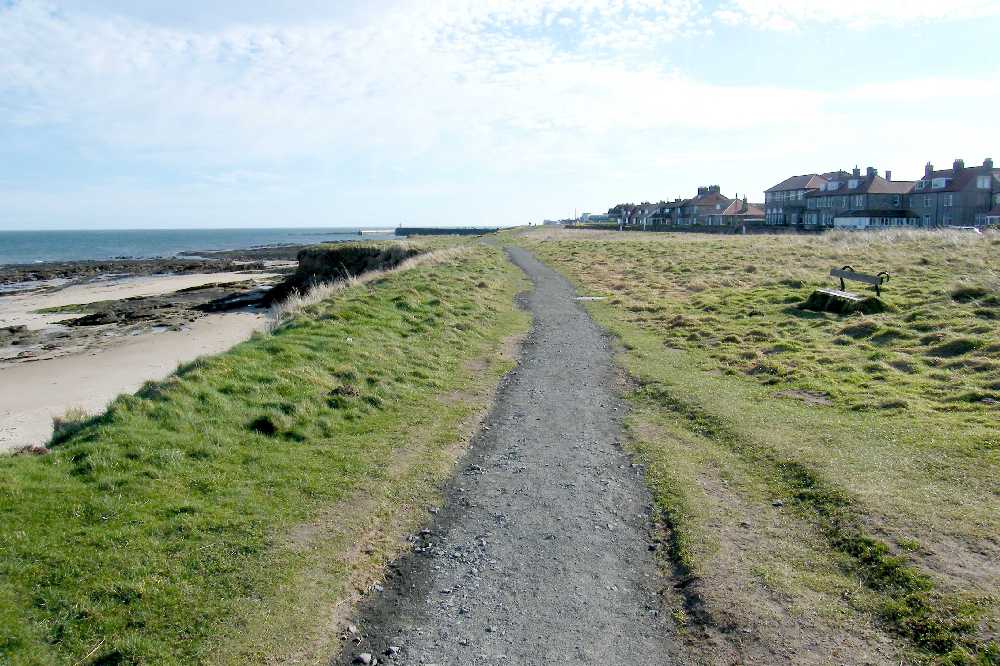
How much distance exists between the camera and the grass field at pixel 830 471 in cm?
626

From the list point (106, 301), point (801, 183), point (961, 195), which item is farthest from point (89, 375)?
point (801, 183)

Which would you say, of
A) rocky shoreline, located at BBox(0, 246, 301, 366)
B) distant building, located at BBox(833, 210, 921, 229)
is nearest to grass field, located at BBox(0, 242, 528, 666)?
rocky shoreline, located at BBox(0, 246, 301, 366)

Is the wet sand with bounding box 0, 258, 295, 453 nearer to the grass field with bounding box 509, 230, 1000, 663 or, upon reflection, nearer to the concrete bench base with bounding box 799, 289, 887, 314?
the grass field with bounding box 509, 230, 1000, 663

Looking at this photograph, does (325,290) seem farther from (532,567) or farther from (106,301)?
(106,301)

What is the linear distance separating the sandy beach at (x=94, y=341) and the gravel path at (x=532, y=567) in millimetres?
→ 8863

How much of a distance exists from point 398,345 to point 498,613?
11.1m

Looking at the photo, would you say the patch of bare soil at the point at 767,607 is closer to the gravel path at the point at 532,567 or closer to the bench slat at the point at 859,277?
the gravel path at the point at 532,567

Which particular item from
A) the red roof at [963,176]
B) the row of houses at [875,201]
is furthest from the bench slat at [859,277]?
the red roof at [963,176]

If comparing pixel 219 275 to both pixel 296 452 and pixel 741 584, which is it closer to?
pixel 296 452

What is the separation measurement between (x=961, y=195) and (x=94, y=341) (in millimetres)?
102113

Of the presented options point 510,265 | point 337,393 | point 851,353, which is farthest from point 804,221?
point 337,393

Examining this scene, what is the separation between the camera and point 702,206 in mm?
137250

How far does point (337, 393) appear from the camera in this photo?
12898 millimetres

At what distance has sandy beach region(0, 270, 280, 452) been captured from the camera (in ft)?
67.4
